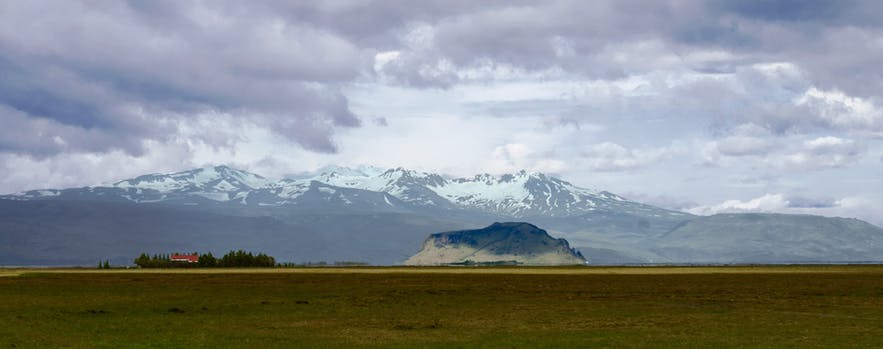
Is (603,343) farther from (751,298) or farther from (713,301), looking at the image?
(751,298)

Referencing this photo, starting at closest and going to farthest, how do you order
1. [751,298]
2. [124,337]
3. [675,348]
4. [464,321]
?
[675,348]
[124,337]
[464,321]
[751,298]

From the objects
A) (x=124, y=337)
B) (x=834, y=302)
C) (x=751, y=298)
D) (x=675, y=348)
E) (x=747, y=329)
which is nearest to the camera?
(x=675, y=348)

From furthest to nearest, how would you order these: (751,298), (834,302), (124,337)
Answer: (751,298) < (834,302) < (124,337)

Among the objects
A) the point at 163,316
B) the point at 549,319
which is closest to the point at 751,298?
the point at 549,319

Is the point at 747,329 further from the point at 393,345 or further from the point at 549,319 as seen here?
the point at 393,345

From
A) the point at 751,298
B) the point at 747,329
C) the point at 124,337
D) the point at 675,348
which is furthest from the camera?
the point at 751,298

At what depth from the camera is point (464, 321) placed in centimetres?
6775

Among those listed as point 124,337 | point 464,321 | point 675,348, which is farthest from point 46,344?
point 675,348

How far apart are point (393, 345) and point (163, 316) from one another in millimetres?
25458

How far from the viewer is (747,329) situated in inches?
2357

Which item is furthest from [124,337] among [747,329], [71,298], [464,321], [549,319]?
[71,298]

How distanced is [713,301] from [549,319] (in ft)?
→ 91.0

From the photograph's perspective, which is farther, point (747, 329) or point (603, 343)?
point (747, 329)

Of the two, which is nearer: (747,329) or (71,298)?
(747,329)
